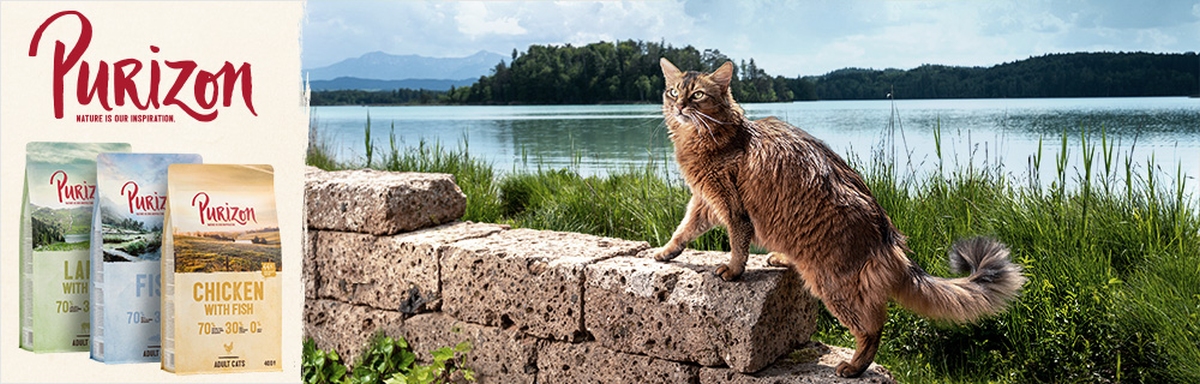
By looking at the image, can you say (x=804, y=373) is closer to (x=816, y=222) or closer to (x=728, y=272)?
(x=728, y=272)

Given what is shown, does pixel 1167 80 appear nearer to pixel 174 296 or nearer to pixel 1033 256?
pixel 1033 256

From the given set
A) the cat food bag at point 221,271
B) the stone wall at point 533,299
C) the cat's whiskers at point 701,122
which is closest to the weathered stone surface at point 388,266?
the stone wall at point 533,299

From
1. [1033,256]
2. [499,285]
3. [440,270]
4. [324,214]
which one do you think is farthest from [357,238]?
[1033,256]

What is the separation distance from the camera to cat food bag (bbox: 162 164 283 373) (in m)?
2.74

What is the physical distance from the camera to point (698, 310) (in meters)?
3.37

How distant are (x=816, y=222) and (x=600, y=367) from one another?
1117 mm

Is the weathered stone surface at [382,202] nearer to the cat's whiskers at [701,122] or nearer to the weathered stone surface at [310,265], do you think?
the weathered stone surface at [310,265]

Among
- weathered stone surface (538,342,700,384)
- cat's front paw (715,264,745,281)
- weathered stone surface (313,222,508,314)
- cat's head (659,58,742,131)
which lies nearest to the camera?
cat's head (659,58,742,131)

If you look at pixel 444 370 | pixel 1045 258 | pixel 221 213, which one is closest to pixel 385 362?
pixel 444 370

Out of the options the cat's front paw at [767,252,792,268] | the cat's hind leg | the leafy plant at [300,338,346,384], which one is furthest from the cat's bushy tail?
the leafy plant at [300,338,346,384]

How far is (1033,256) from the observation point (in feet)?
14.5

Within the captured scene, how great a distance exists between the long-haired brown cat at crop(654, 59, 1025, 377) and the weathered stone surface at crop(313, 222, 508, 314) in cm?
138

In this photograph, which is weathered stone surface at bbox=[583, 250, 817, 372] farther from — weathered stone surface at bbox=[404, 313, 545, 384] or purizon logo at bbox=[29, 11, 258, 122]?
purizon logo at bbox=[29, 11, 258, 122]

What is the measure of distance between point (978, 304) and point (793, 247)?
651 mm
